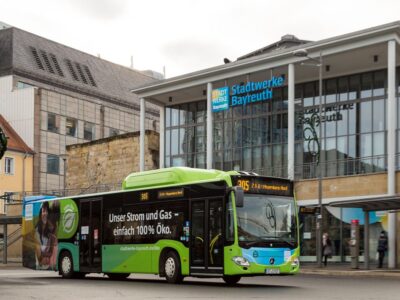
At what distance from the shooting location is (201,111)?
164ft

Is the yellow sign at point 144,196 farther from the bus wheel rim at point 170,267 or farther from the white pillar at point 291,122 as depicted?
the white pillar at point 291,122

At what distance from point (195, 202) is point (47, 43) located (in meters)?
55.3

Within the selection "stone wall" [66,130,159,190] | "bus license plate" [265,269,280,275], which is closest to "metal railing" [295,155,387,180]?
"stone wall" [66,130,159,190]

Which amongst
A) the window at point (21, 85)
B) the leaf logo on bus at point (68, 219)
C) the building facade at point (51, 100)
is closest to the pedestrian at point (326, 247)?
the leaf logo on bus at point (68, 219)

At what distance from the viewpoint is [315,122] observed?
1658 inches

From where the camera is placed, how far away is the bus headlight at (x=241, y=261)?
1992 centimetres

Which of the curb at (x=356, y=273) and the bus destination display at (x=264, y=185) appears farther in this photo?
the curb at (x=356, y=273)

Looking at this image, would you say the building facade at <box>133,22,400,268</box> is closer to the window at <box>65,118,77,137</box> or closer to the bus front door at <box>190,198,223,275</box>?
the bus front door at <box>190,198,223,275</box>

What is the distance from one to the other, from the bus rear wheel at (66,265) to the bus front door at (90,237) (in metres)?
0.66

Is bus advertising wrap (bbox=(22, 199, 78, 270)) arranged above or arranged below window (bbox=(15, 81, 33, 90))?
below

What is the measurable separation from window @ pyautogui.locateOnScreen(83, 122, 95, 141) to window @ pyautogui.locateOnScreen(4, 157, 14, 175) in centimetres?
857

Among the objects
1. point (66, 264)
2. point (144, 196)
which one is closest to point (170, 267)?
point (144, 196)

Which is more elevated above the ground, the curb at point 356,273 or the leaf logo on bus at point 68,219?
the leaf logo on bus at point 68,219

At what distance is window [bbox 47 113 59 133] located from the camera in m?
68.4
